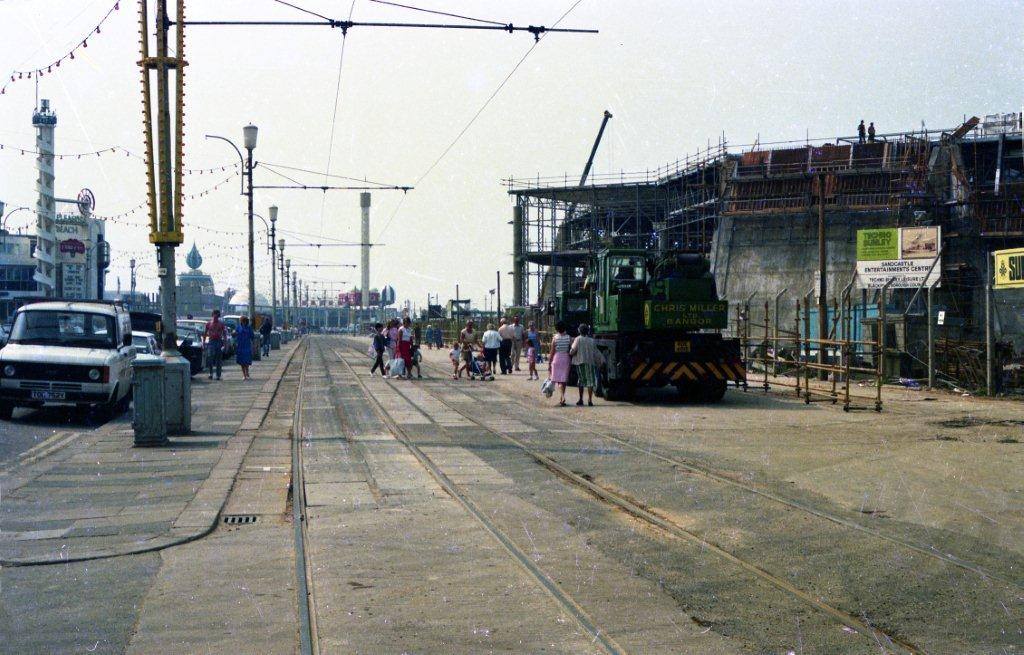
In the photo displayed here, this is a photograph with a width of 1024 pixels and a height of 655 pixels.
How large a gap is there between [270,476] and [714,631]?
6.93 m

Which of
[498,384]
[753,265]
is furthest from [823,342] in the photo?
[753,265]

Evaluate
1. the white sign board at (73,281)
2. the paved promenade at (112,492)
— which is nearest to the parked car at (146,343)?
the paved promenade at (112,492)

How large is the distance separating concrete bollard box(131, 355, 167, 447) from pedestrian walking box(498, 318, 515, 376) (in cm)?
1926

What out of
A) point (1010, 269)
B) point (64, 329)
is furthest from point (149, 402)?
point (1010, 269)

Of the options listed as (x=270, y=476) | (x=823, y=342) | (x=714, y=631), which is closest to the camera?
(x=714, y=631)

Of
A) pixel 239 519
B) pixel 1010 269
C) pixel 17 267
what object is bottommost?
pixel 239 519

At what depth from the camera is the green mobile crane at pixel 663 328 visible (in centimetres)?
2138

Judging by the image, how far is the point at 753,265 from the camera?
51.3m

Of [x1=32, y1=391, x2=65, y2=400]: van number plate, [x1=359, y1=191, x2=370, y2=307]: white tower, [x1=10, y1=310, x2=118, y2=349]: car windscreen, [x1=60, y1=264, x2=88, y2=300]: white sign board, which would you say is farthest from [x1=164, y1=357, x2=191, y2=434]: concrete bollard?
[x1=359, y1=191, x2=370, y2=307]: white tower

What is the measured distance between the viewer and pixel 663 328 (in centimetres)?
2144

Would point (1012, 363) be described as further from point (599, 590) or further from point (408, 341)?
point (599, 590)

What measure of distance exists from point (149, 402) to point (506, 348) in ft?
66.4

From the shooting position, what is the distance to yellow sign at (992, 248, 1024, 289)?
21.9 m

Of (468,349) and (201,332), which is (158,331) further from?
(468,349)
